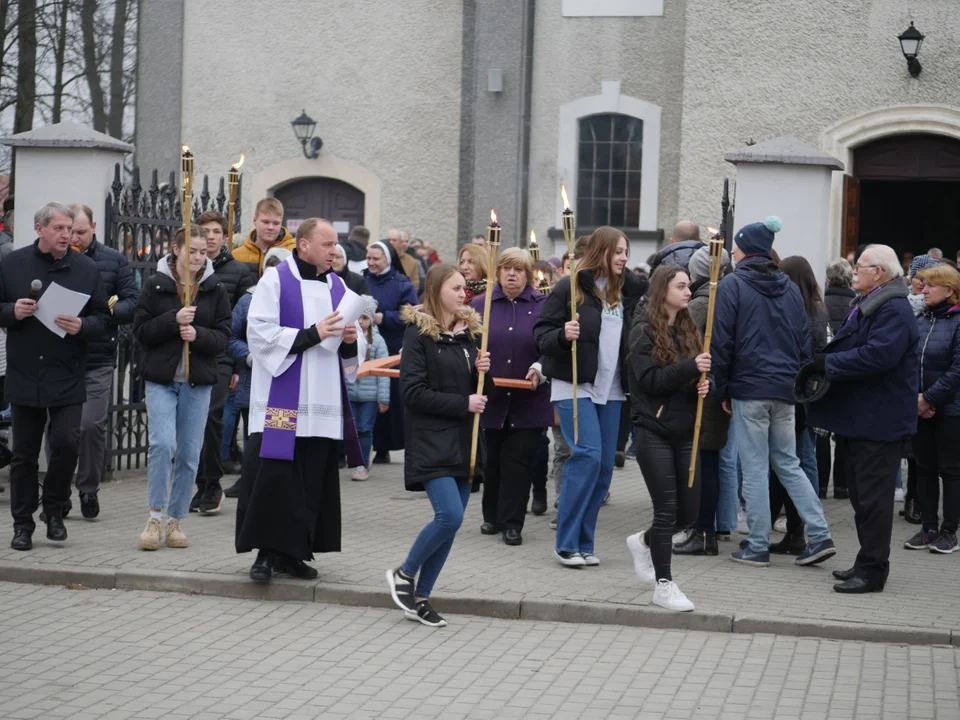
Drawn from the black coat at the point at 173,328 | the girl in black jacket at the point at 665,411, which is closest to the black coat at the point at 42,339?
the black coat at the point at 173,328

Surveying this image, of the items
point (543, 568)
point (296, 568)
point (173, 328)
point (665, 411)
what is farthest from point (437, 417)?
point (173, 328)

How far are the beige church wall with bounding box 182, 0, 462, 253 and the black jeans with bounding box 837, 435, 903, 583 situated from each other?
14.7m

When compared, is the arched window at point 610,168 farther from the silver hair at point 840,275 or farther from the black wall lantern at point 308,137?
the silver hair at point 840,275

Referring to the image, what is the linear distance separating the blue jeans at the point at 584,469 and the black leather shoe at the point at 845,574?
1.41m

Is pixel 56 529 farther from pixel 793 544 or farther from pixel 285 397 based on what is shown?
pixel 793 544

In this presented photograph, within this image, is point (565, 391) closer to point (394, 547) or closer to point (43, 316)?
point (394, 547)

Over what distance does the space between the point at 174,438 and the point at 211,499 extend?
4.87 feet

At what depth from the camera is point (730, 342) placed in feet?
28.7

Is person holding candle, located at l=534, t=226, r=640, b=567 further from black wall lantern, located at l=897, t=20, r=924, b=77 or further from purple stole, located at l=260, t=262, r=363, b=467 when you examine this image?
black wall lantern, located at l=897, t=20, r=924, b=77

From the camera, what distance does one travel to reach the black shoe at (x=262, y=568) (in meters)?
7.97

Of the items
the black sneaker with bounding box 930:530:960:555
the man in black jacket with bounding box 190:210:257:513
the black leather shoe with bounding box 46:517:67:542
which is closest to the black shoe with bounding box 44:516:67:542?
the black leather shoe with bounding box 46:517:67:542

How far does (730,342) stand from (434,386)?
2211 millimetres

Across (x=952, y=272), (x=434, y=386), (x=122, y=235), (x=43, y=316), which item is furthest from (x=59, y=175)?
(x=952, y=272)

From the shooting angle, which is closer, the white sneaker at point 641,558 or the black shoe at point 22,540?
the white sneaker at point 641,558
